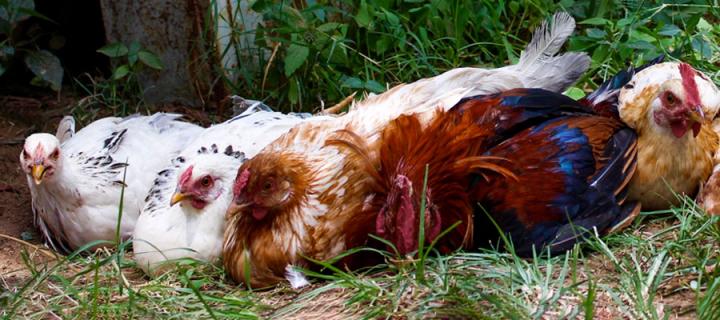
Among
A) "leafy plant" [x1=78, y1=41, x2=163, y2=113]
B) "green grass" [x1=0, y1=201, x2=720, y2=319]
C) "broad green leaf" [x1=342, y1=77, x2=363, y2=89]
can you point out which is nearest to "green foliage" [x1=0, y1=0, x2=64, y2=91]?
"leafy plant" [x1=78, y1=41, x2=163, y2=113]

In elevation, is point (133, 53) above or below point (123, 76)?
above

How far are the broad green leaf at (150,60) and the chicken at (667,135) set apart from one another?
243 centimetres

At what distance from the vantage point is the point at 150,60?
532 centimetres

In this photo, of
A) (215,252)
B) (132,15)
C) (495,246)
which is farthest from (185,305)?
(132,15)

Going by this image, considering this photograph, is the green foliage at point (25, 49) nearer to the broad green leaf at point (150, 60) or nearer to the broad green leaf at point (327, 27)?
the broad green leaf at point (150, 60)

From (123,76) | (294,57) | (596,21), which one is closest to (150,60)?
(123,76)

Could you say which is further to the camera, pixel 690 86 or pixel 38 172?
pixel 38 172

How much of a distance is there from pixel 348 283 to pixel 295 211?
39 centimetres

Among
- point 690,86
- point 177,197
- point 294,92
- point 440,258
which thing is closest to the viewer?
point 440,258

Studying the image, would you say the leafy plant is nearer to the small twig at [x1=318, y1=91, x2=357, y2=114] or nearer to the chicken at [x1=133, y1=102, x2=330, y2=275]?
the small twig at [x1=318, y1=91, x2=357, y2=114]

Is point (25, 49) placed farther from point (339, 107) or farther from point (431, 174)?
point (431, 174)

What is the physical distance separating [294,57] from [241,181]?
1.36m

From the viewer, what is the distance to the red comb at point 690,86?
12.6 feet

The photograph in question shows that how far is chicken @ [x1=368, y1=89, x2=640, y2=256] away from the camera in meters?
3.69
